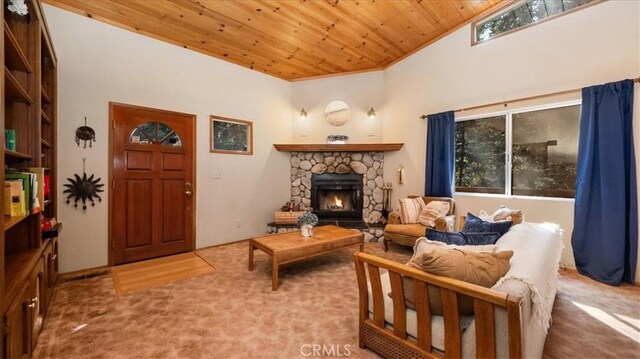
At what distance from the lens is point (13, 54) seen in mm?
1743

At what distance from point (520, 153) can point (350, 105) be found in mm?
2759

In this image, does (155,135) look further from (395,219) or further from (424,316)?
(424,316)

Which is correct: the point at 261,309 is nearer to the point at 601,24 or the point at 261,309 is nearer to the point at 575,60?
the point at 575,60

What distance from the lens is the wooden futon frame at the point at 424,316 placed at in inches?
43.8

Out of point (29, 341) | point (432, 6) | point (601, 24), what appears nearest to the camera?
point (29, 341)

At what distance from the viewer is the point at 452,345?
4.29 feet

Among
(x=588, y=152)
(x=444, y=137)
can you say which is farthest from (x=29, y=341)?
(x=588, y=152)

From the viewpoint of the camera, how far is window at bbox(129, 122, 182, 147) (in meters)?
3.47

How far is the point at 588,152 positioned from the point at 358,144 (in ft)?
9.48

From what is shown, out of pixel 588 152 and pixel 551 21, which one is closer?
pixel 588 152

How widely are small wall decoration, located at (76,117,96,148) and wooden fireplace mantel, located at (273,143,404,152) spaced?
2576 mm

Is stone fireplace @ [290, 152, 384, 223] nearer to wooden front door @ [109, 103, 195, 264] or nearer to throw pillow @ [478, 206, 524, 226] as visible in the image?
wooden front door @ [109, 103, 195, 264]

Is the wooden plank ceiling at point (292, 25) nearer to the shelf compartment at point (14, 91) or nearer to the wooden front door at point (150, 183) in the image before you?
the wooden front door at point (150, 183)

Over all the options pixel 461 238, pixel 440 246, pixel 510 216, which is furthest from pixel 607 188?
pixel 440 246
